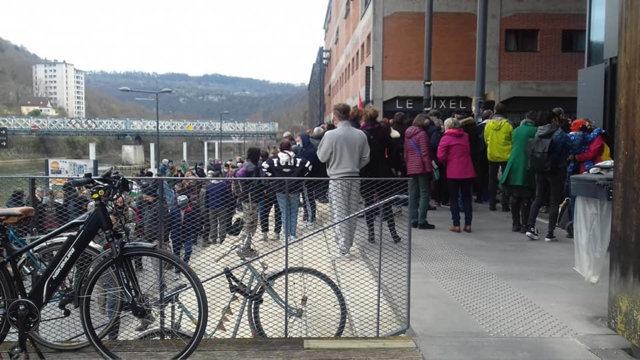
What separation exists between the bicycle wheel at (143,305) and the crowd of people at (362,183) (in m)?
0.39

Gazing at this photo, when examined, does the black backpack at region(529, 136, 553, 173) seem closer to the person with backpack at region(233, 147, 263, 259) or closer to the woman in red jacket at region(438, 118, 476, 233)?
the woman in red jacket at region(438, 118, 476, 233)

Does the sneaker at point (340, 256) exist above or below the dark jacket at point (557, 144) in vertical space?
below

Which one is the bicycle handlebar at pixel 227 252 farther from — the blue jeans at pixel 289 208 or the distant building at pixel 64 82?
the distant building at pixel 64 82

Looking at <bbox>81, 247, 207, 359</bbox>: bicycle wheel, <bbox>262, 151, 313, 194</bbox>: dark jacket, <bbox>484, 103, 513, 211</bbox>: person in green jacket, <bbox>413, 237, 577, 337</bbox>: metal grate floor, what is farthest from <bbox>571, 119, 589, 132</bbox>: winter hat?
<bbox>81, 247, 207, 359</bbox>: bicycle wheel

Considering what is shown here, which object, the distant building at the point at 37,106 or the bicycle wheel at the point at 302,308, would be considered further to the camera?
the distant building at the point at 37,106

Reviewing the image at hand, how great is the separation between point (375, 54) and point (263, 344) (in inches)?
957

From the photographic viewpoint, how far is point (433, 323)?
520cm

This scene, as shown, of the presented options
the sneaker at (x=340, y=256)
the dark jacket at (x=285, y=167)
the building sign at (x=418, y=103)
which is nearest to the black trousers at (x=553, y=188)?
the dark jacket at (x=285, y=167)

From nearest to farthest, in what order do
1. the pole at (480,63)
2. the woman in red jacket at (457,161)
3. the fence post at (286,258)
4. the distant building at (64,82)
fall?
the fence post at (286,258), the woman in red jacket at (457,161), the pole at (480,63), the distant building at (64,82)

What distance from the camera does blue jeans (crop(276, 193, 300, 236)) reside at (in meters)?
4.70

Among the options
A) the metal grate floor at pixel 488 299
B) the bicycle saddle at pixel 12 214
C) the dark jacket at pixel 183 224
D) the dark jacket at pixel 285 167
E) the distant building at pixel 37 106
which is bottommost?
Answer: the metal grate floor at pixel 488 299

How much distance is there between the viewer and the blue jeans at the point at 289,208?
15.4 ft

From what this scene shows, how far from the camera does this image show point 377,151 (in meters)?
9.22

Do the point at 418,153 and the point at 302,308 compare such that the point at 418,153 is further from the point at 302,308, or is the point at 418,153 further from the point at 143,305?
the point at 143,305
